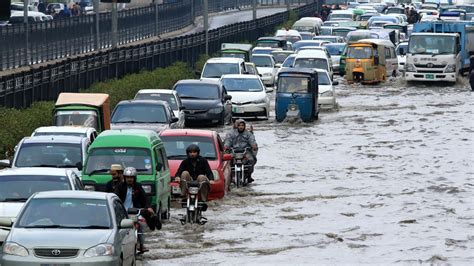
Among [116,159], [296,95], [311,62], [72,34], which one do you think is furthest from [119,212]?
[72,34]

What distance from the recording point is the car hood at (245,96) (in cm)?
5278

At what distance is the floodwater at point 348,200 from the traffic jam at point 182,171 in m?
0.09

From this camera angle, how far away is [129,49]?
200 ft

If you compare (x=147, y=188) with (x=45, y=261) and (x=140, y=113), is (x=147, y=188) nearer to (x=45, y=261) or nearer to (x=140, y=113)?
(x=45, y=261)

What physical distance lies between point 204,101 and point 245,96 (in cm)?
428

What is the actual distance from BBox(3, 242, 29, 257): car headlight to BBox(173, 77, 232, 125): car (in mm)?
28999

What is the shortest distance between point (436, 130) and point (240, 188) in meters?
19.1

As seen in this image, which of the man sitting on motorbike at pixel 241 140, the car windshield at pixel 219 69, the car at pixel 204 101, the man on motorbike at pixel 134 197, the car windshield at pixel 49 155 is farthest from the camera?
the car windshield at pixel 219 69

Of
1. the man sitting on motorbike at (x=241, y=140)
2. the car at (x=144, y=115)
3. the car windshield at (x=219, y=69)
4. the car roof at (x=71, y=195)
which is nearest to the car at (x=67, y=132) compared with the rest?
the man sitting on motorbike at (x=241, y=140)

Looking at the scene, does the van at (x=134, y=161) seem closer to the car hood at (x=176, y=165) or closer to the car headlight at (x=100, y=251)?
the car hood at (x=176, y=165)

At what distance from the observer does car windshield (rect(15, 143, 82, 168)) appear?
92.5ft

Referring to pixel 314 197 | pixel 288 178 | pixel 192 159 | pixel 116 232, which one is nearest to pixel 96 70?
pixel 288 178

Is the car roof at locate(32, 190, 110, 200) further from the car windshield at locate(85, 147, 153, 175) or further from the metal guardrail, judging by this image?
the metal guardrail

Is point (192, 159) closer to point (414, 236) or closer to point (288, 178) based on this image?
point (414, 236)
